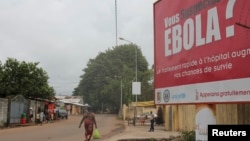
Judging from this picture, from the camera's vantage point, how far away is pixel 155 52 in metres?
8.07

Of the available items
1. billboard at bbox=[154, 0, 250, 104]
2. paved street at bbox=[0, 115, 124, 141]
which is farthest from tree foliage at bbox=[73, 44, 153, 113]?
billboard at bbox=[154, 0, 250, 104]

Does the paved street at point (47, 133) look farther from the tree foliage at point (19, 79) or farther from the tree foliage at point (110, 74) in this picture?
the tree foliage at point (110, 74)

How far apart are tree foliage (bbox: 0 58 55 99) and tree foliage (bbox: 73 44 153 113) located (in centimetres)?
3512

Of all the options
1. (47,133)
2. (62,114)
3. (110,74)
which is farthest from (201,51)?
(110,74)

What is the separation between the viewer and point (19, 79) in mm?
41875

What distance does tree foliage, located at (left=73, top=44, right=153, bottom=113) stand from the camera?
79375mm

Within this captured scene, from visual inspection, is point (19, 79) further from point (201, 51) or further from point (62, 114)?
point (201, 51)

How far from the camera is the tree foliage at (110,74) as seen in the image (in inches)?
3125

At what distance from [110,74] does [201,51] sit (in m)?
80.0

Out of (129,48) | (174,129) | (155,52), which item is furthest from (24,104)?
(129,48)

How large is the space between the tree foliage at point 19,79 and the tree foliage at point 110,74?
3512 cm

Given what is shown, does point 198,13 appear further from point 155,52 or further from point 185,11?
point 155,52

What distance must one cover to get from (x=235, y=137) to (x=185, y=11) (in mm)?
2859

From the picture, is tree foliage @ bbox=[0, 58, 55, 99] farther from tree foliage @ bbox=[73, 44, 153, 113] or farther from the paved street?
tree foliage @ bbox=[73, 44, 153, 113]
